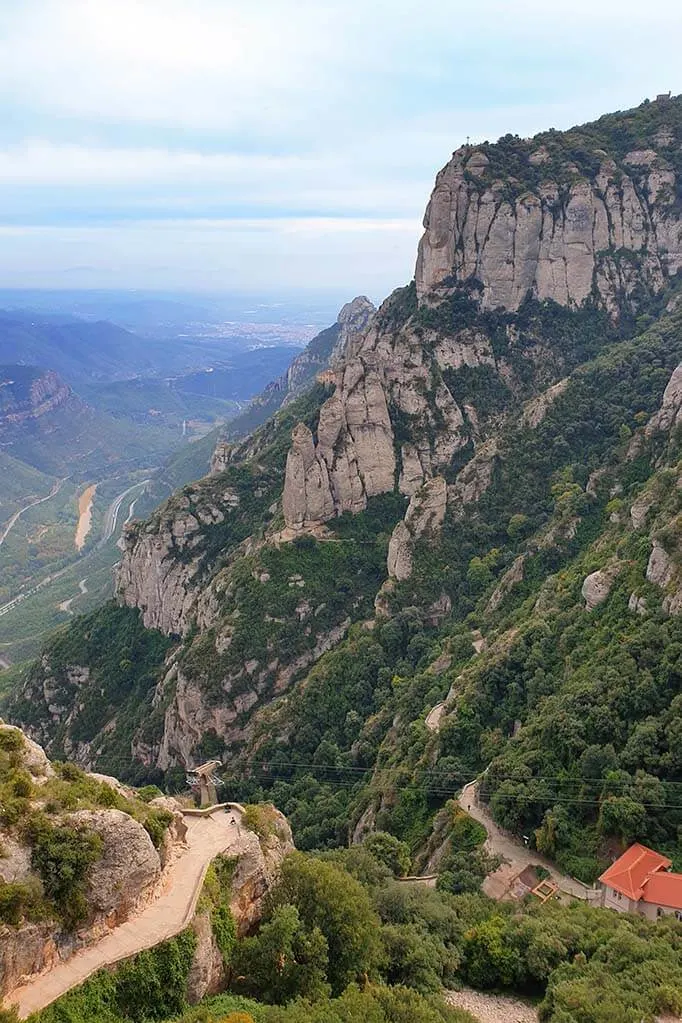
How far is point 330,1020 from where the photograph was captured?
24500 millimetres

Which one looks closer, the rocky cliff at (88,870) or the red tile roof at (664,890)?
the rocky cliff at (88,870)

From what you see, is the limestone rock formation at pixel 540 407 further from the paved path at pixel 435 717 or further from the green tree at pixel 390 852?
the green tree at pixel 390 852

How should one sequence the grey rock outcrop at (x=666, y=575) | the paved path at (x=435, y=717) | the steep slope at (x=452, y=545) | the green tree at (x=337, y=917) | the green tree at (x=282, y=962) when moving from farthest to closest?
the paved path at (x=435, y=717)
the steep slope at (x=452, y=545)
the grey rock outcrop at (x=666, y=575)
the green tree at (x=337, y=917)
the green tree at (x=282, y=962)

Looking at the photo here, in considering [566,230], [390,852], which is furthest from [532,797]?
[566,230]

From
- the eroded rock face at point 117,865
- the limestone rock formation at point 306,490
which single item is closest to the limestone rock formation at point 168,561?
the limestone rock formation at point 306,490

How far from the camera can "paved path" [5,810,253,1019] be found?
22766 millimetres

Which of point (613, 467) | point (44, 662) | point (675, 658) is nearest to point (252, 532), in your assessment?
point (44, 662)

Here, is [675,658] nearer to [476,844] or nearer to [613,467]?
[476,844]

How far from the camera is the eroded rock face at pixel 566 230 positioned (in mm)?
102500

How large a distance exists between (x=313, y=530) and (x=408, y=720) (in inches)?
1167

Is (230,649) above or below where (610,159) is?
below

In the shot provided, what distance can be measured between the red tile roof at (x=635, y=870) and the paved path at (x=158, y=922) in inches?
695

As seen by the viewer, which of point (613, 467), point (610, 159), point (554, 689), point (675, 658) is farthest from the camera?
point (610, 159)

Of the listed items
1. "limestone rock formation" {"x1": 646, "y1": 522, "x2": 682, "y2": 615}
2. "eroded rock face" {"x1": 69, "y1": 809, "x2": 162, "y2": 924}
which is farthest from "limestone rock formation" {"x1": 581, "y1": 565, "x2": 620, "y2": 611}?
"eroded rock face" {"x1": 69, "y1": 809, "x2": 162, "y2": 924}
